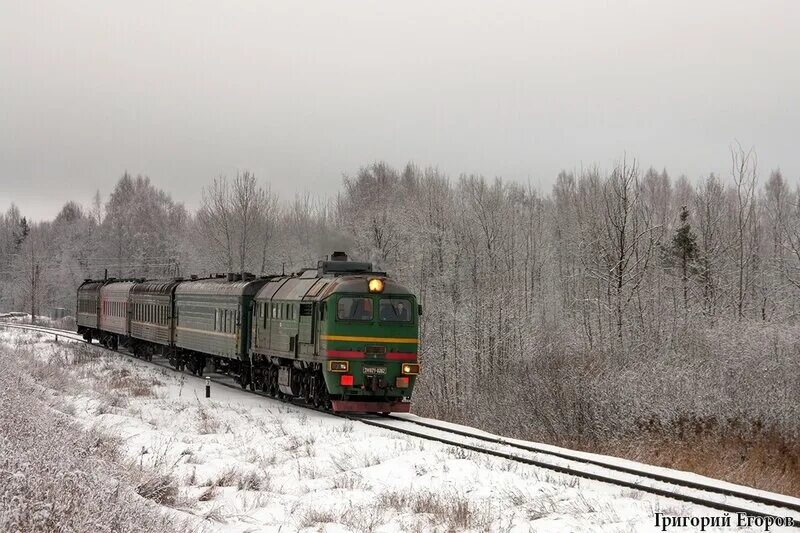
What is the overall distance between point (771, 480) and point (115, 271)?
89624 mm

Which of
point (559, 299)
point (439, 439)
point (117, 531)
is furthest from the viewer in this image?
point (559, 299)

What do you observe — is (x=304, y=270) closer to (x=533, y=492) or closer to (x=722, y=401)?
(x=722, y=401)

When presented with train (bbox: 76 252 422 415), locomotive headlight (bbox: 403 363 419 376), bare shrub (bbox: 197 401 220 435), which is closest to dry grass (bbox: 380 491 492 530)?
bare shrub (bbox: 197 401 220 435)

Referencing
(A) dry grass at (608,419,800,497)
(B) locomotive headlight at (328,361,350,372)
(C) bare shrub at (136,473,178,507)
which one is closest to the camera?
(C) bare shrub at (136,473,178,507)

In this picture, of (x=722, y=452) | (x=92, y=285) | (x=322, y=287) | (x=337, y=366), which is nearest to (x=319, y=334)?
(x=337, y=366)

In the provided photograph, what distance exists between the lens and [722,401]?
717 inches

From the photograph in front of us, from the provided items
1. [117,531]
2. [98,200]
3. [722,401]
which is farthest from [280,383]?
[98,200]

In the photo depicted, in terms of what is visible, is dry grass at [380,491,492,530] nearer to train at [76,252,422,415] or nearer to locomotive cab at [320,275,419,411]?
locomotive cab at [320,275,419,411]

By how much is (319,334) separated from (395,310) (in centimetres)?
185

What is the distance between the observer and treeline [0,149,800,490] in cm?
2048

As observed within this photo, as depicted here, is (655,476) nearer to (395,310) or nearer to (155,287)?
(395,310)

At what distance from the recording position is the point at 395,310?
20328 millimetres

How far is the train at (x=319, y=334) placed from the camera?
19672mm

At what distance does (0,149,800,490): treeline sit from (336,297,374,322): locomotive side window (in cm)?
485
